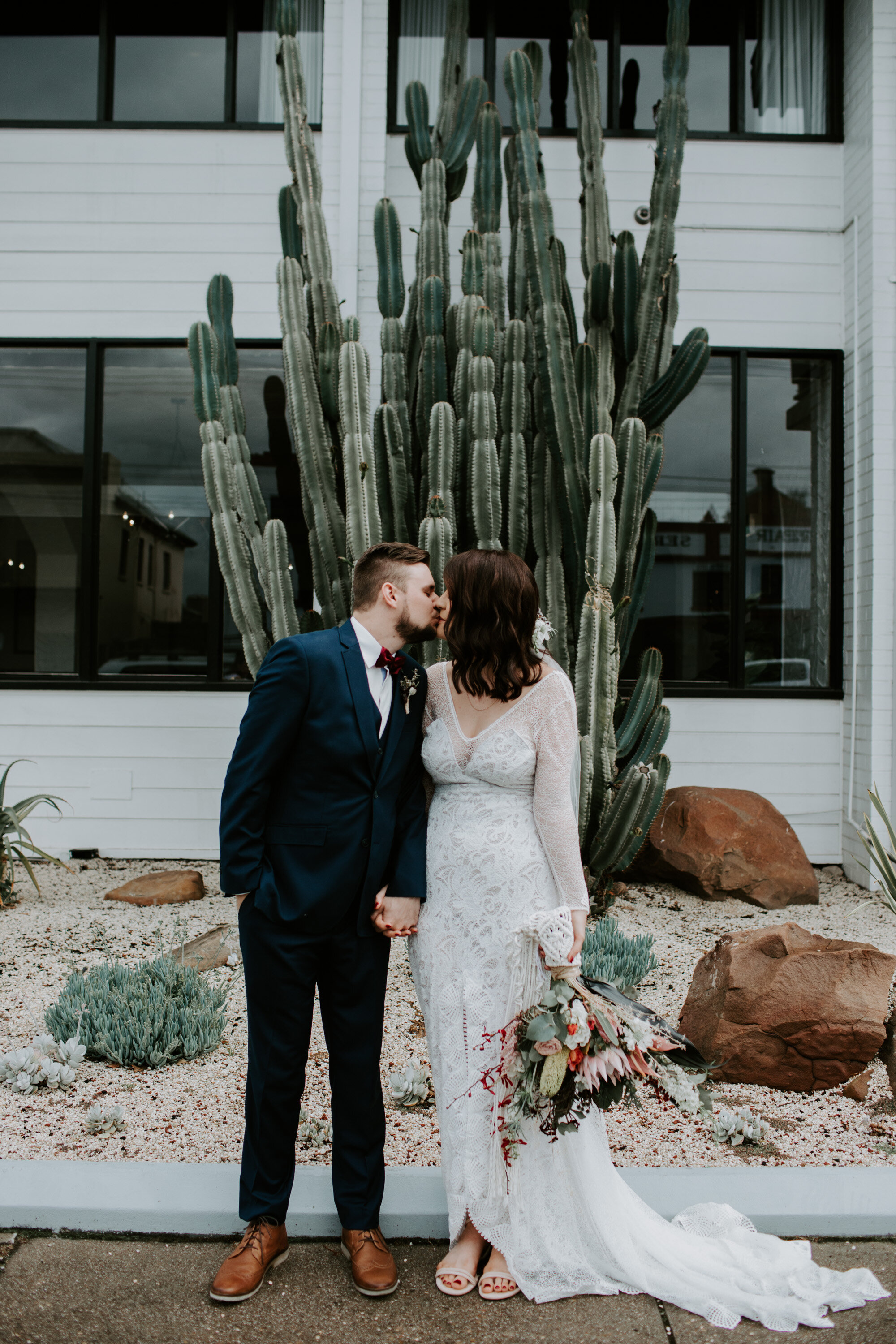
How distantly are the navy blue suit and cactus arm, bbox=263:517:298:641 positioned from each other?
283 centimetres

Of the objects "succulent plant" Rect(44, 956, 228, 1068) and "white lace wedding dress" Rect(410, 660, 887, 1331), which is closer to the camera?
"white lace wedding dress" Rect(410, 660, 887, 1331)

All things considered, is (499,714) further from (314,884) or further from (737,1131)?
(737,1131)

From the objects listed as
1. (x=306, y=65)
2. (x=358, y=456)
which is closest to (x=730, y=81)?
(x=306, y=65)

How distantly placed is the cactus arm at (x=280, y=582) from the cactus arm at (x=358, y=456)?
49 centimetres

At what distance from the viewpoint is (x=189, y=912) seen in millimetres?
5449

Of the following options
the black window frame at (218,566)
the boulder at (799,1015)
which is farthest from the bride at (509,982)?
the black window frame at (218,566)

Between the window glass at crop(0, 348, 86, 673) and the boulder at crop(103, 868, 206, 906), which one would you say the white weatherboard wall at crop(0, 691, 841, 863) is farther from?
the boulder at crop(103, 868, 206, 906)

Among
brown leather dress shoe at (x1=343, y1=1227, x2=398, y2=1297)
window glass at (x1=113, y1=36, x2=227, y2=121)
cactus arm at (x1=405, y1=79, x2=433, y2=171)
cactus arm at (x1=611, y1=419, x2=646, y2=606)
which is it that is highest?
window glass at (x1=113, y1=36, x2=227, y2=121)

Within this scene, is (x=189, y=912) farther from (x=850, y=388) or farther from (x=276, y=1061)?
(x=850, y=388)

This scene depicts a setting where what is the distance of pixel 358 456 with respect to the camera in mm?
4895

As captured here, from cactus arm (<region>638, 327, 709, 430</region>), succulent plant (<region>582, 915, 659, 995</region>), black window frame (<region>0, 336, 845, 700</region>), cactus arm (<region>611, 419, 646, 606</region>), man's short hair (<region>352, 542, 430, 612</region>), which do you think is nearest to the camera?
man's short hair (<region>352, 542, 430, 612</region>)

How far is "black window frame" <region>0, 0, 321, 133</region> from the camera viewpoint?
22.6ft

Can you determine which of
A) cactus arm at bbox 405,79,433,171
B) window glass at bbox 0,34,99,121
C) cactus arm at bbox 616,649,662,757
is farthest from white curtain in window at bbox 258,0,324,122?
cactus arm at bbox 616,649,662,757

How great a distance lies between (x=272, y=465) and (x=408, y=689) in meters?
4.91
